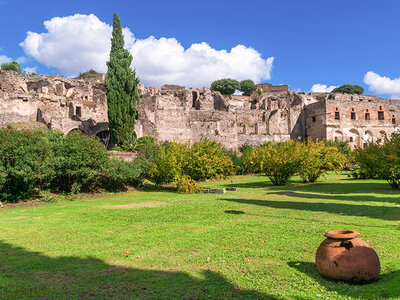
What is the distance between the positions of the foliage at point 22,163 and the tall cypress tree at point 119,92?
15.6m

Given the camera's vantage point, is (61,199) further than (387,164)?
No

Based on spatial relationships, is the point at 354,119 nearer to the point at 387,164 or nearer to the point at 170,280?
the point at 387,164

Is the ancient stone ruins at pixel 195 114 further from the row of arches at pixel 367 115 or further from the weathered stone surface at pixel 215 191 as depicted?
the weathered stone surface at pixel 215 191

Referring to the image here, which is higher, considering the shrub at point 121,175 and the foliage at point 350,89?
the foliage at point 350,89

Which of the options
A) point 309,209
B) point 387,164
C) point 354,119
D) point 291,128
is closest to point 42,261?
point 309,209

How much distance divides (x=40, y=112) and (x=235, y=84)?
4855 cm

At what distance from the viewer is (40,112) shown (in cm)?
3575

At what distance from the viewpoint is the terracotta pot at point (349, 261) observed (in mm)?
4617

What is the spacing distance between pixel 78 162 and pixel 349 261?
1347cm

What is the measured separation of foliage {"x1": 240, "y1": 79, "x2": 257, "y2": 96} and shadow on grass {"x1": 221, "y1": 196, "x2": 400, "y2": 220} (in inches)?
2585

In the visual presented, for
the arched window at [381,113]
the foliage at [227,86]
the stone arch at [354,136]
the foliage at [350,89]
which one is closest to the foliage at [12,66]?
the foliage at [227,86]

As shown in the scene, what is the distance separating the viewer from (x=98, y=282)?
484cm

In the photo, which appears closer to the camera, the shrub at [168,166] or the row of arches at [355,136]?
the shrub at [168,166]

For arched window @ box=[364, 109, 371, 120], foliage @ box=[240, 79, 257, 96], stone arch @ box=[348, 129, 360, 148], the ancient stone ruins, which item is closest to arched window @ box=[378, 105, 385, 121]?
the ancient stone ruins
